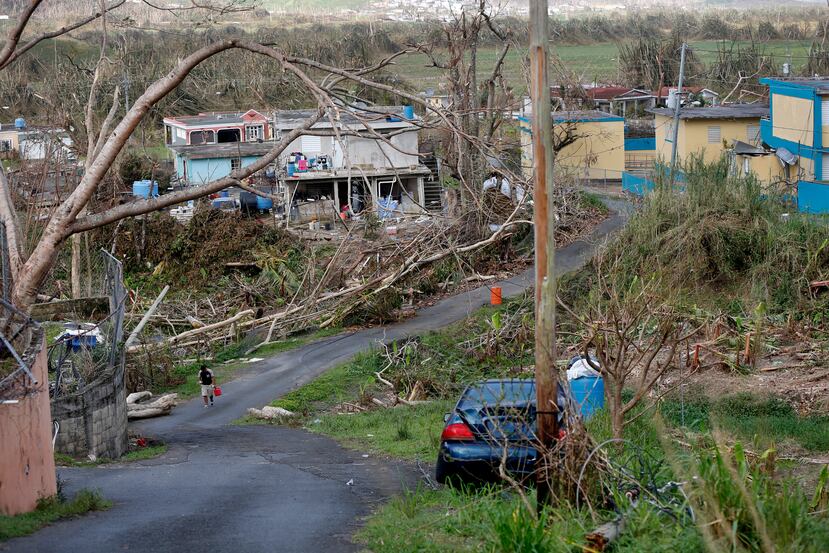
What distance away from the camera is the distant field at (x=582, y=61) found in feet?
260

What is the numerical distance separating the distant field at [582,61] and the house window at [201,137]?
25.1 metres

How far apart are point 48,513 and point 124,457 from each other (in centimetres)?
620

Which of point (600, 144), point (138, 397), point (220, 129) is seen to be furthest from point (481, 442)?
point (220, 129)

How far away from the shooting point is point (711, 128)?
1716 inches

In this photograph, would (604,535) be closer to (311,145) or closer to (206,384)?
(206,384)

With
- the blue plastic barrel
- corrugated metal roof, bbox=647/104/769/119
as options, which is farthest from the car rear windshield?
the blue plastic barrel

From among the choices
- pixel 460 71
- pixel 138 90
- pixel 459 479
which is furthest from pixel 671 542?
pixel 138 90

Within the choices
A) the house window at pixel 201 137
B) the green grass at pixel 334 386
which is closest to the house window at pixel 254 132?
the house window at pixel 201 137

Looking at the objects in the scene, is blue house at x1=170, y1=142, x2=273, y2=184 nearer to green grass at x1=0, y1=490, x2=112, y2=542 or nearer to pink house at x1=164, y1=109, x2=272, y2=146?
Result: pink house at x1=164, y1=109, x2=272, y2=146

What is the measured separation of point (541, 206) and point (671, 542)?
3.04 meters

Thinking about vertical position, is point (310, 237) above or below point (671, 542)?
below

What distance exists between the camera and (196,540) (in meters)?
8.73

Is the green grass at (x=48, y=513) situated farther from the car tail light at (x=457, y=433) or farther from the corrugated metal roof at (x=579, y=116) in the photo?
the corrugated metal roof at (x=579, y=116)

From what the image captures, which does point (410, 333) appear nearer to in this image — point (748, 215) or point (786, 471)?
point (748, 215)
